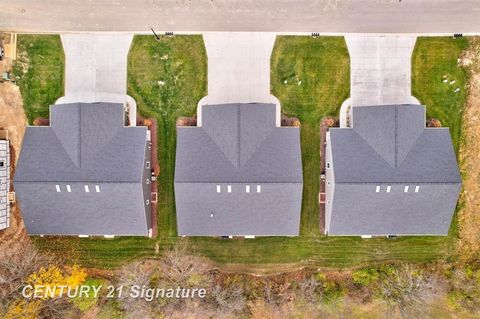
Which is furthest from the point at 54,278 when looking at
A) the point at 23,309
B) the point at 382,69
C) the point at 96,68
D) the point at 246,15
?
the point at 382,69

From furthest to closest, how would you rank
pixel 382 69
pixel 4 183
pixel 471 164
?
pixel 471 164
pixel 382 69
pixel 4 183

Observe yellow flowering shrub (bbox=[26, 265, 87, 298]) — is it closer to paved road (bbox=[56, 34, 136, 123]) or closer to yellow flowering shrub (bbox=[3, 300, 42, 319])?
yellow flowering shrub (bbox=[3, 300, 42, 319])

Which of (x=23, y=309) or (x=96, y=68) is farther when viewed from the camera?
(x=96, y=68)

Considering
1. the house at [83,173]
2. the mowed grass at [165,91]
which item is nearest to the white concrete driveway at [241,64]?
the mowed grass at [165,91]

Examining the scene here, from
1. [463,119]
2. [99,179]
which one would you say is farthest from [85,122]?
[463,119]

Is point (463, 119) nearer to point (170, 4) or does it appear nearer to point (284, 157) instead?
point (284, 157)

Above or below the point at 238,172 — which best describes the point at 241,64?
above

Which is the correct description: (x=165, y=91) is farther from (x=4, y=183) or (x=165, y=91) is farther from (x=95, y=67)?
(x=4, y=183)

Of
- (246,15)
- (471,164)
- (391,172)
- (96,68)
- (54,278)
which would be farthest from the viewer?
(471,164)
